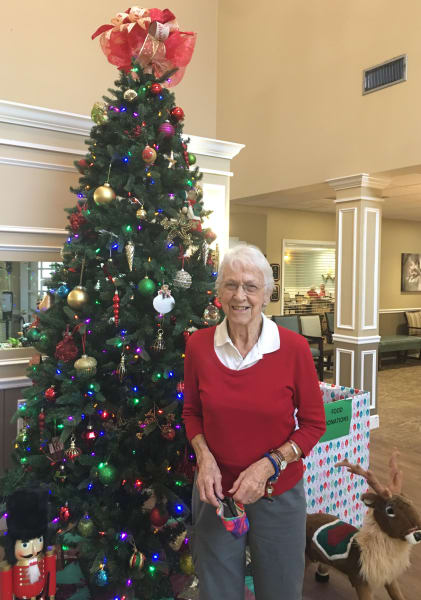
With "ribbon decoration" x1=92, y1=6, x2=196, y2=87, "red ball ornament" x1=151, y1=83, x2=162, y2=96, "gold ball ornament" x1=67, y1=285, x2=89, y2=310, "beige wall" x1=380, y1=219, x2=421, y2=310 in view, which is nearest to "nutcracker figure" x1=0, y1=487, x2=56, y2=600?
"gold ball ornament" x1=67, y1=285, x2=89, y2=310

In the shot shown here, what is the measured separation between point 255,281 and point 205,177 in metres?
2.32

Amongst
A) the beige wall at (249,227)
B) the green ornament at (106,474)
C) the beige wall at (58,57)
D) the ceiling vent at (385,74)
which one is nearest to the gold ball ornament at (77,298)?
the green ornament at (106,474)

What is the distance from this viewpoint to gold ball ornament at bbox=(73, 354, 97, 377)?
1899 millimetres

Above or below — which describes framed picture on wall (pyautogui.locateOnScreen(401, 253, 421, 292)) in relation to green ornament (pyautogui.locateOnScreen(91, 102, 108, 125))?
below

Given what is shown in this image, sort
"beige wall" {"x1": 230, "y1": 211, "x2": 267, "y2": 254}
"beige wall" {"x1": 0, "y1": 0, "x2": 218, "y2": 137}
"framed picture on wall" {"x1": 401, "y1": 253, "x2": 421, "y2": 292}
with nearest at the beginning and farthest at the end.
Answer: "beige wall" {"x1": 0, "y1": 0, "x2": 218, "y2": 137} → "beige wall" {"x1": 230, "y1": 211, "x2": 267, "y2": 254} → "framed picture on wall" {"x1": 401, "y1": 253, "x2": 421, "y2": 292}

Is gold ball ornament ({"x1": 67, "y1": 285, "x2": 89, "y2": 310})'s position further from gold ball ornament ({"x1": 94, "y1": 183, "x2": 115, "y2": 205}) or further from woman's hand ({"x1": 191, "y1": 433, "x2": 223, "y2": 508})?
woman's hand ({"x1": 191, "y1": 433, "x2": 223, "y2": 508})

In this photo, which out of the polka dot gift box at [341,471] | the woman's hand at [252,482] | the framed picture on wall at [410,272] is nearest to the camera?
the woman's hand at [252,482]

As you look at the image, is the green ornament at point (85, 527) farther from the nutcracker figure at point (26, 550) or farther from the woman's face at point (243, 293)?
the woman's face at point (243, 293)

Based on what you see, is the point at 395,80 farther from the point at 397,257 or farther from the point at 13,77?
the point at 397,257

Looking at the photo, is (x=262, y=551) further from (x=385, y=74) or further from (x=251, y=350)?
(x=385, y=74)

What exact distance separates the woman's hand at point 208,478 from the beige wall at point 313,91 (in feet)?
11.8

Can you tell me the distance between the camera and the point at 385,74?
431cm

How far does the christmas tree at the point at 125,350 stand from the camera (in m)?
1.96

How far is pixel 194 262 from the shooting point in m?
2.16
